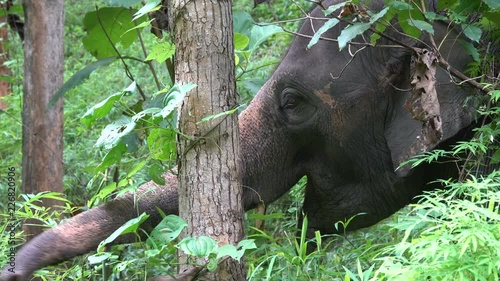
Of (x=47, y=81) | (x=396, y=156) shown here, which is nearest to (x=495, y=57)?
(x=396, y=156)

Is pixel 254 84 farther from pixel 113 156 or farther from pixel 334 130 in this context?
pixel 113 156

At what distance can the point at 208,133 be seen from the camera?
10.1 feet

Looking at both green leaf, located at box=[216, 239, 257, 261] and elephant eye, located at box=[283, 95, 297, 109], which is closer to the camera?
green leaf, located at box=[216, 239, 257, 261]

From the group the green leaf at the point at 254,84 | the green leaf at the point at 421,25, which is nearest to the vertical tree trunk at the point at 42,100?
the green leaf at the point at 254,84

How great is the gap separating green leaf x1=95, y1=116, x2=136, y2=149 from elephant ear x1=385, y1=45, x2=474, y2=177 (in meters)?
1.13

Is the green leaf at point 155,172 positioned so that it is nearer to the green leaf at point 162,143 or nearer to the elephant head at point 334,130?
the green leaf at point 162,143

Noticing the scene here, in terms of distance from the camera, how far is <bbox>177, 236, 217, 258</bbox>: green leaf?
284cm

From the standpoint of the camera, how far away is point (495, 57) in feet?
12.6

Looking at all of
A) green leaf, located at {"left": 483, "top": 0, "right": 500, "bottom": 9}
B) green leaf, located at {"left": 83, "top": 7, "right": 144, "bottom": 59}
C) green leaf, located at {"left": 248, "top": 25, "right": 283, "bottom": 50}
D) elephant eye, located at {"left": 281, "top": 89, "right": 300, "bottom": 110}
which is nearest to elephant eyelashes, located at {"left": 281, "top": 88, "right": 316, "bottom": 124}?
elephant eye, located at {"left": 281, "top": 89, "right": 300, "bottom": 110}

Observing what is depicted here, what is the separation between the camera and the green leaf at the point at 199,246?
2838 mm

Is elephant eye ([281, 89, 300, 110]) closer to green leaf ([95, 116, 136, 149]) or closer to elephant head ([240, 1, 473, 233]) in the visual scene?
elephant head ([240, 1, 473, 233])

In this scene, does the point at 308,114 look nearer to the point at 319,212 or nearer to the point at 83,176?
the point at 319,212

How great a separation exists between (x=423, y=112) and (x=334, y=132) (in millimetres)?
1003

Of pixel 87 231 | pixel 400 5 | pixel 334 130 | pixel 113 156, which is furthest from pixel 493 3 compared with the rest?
pixel 87 231
